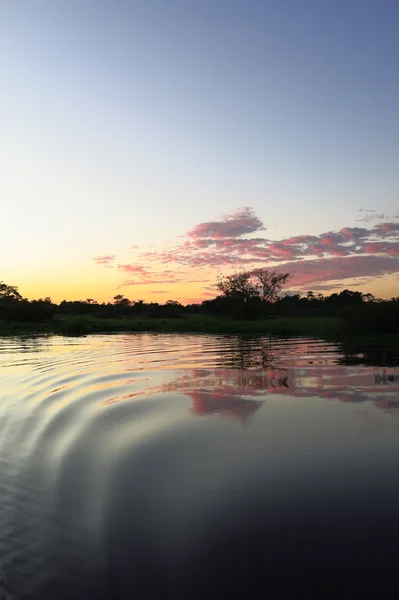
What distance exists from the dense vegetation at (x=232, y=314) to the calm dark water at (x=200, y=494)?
Result: 2698 centimetres

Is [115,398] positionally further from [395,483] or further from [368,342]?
[368,342]

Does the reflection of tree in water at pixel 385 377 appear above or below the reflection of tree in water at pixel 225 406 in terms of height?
above

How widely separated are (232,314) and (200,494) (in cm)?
8442

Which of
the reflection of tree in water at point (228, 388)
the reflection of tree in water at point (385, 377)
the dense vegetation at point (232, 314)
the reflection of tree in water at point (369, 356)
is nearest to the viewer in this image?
the reflection of tree in water at point (228, 388)

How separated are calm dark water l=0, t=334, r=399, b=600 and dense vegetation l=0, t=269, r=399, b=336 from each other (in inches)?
1062

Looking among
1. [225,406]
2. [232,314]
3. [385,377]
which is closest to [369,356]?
[385,377]

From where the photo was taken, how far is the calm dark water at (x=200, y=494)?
15.4 feet

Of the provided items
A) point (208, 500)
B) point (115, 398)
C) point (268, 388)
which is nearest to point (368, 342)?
point (268, 388)

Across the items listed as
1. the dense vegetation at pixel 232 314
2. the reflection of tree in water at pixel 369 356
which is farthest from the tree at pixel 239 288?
the reflection of tree in water at pixel 369 356

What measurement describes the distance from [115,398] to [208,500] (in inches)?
321

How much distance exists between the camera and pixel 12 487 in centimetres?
707

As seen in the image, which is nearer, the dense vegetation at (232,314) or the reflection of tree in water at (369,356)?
the reflection of tree in water at (369,356)

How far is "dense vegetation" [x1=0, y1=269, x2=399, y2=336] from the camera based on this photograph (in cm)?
4097

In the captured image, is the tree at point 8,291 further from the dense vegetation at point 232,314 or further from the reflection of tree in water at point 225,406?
the reflection of tree in water at point 225,406
